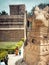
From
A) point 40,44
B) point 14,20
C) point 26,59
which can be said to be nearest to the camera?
point 40,44

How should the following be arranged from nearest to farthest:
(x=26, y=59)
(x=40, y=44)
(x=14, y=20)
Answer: (x=40, y=44) → (x=26, y=59) → (x=14, y=20)

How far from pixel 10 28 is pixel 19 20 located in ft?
1.68

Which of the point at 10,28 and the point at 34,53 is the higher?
the point at 34,53

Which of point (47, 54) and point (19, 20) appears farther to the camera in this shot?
point (19, 20)

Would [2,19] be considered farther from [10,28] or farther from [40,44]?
[40,44]

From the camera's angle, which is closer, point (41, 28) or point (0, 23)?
point (41, 28)

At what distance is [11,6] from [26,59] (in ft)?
25.5

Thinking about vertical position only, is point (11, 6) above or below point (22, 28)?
above

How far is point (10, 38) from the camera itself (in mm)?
10383

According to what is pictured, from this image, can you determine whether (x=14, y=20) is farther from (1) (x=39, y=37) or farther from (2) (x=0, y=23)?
(1) (x=39, y=37)

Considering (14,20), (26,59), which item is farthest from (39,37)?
(14,20)

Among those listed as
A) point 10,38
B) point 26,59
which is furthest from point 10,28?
point 26,59

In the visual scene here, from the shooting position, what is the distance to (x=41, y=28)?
279cm

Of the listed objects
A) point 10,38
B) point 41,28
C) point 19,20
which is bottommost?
point 10,38
